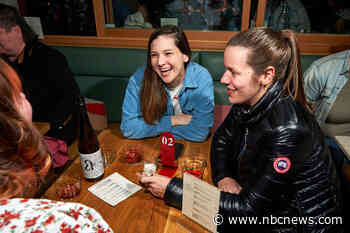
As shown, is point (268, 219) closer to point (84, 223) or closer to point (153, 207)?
point (153, 207)

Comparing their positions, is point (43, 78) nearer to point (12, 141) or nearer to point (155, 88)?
point (155, 88)

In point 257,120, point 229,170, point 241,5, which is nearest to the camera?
point 257,120

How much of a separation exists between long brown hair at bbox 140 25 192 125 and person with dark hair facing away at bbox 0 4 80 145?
2.18 feet

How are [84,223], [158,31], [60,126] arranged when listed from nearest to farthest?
1. [84,223]
2. [158,31]
3. [60,126]

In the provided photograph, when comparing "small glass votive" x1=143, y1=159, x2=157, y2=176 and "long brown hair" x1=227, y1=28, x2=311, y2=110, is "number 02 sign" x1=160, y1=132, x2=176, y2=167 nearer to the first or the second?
"small glass votive" x1=143, y1=159, x2=157, y2=176

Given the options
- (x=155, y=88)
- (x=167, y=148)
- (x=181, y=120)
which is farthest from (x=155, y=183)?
(x=155, y=88)

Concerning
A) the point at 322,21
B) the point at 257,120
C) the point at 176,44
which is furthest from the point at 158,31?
the point at 322,21

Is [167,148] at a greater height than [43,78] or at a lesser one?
lesser

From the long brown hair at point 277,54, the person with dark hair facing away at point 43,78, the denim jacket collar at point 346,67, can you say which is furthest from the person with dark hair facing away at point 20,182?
the denim jacket collar at point 346,67

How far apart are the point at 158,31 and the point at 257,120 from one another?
3.16 feet

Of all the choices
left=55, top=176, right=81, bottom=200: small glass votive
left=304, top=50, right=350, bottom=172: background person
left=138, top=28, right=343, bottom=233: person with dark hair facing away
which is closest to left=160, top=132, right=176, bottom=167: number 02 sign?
left=138, top=28, right=343, bottom=233: person with dark hair facing away

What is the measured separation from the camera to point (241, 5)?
2602 millimetres

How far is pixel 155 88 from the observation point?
1797 mm

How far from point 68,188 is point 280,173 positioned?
0.87 m
